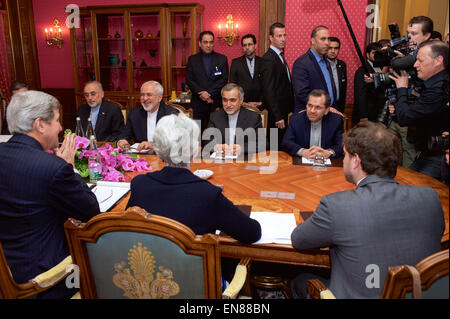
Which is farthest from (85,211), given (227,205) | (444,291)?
(444,291)

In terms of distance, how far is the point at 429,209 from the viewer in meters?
1.19

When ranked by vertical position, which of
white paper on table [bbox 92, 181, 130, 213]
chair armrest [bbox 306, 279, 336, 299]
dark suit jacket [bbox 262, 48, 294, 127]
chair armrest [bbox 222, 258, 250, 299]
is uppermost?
dark suit jacket [bbox 262, 48, 294, 127]

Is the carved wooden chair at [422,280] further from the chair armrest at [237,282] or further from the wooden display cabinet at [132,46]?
the wooden display cabinet at [132,46]

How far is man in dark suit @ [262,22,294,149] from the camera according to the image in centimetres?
404

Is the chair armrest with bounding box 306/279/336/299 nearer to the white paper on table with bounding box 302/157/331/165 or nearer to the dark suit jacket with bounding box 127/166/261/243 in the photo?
the dark suit jacket with bounding box 127/166/261/243

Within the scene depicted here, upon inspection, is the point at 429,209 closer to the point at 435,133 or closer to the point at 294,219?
the point at 294,219

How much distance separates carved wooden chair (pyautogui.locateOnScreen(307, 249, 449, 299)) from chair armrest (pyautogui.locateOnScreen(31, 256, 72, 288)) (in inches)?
46.2

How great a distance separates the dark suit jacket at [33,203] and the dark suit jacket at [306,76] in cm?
281

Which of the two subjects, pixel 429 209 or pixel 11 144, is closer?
pixel 429 209

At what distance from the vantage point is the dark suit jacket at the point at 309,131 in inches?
113

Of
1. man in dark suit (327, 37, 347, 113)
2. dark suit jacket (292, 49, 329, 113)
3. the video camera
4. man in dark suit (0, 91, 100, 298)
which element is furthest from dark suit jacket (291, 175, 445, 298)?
man in dark suit (327, 37, 347, 113)

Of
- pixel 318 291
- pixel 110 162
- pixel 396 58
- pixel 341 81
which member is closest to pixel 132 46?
pixel 341 81

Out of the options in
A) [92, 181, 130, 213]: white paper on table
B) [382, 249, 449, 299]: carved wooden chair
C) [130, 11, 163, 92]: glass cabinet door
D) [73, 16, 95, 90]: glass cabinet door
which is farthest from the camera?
[73, 16, 95, 90]: glass cabinet door
